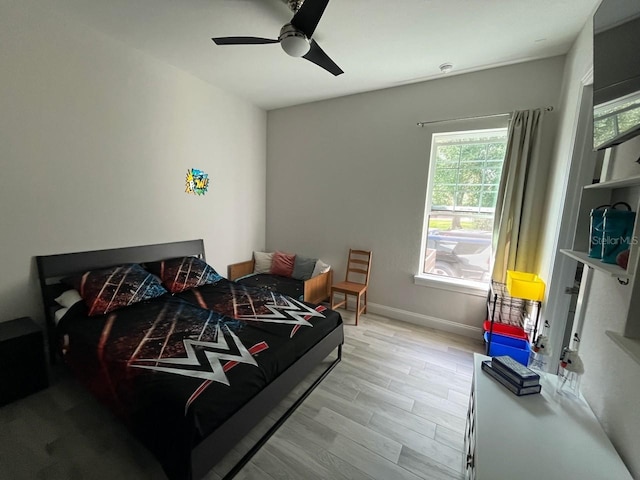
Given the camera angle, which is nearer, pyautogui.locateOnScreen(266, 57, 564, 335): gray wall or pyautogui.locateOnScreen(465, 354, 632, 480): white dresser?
pyautogui.locateOnScreen(465, 354, 632, 480): white dresser

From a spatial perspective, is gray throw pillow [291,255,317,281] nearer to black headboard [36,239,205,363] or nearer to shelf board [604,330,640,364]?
black headboard [36,239,205,363]

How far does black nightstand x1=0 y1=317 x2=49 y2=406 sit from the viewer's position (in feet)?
5.81

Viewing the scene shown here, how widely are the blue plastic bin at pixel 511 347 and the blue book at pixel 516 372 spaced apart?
1226 millimetres

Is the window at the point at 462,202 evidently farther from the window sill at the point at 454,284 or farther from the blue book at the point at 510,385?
the blue book at the point at 510,385

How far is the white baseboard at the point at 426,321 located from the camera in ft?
9.79

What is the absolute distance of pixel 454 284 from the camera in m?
3.02

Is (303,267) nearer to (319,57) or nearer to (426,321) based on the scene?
(426,321)

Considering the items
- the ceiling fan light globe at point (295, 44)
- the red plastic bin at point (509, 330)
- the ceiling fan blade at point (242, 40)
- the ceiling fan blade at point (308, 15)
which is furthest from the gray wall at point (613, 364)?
the ceiling fan blade at point (242, 40)

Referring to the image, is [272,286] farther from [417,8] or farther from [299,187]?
[417,8]

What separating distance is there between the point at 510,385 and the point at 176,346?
1903mm

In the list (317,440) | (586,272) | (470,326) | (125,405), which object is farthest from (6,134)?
(470,326)

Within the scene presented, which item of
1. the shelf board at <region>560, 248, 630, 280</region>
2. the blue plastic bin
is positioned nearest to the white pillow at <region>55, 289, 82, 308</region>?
the shelf board at <region>560, 248, 630, 280</region>

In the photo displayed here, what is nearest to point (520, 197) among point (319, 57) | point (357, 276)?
point (357, 276)

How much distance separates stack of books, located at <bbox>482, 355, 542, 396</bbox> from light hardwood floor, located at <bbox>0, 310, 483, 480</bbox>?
2.13 feet
